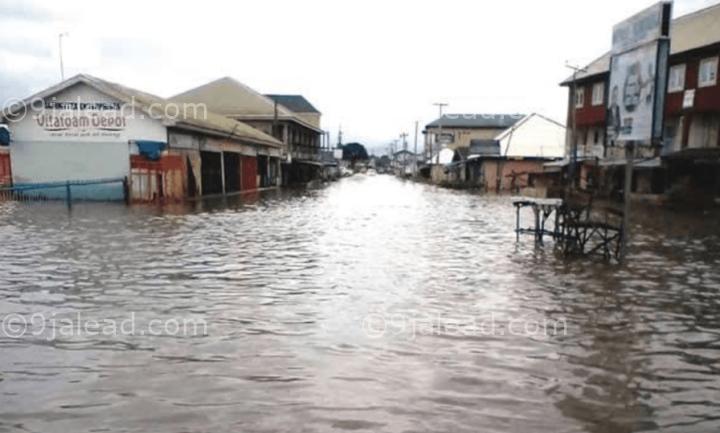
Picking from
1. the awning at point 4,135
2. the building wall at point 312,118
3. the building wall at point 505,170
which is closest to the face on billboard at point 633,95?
the awning at point 4,135

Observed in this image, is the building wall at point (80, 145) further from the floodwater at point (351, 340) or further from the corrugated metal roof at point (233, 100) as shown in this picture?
the corrugated metal roof at point (233, 100)

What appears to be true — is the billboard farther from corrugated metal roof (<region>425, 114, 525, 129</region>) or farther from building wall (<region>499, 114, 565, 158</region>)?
corrugated metal roof (<region>425, 114, 525, 129</region>)

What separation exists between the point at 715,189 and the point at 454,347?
98.8 feet

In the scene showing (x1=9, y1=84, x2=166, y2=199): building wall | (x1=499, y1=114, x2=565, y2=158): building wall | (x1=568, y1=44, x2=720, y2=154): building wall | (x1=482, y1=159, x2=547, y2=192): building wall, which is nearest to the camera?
(x1=9, y1=84, x2=166, y2=199): building wall

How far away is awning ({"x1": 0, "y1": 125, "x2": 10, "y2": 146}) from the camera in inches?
980

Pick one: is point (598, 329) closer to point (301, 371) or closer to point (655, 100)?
point (301, 371)

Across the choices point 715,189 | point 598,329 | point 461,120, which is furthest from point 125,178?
point 461,120

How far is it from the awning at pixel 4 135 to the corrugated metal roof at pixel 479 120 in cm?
7078

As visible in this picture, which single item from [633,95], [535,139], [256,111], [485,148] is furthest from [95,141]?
[535,139]

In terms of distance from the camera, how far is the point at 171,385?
16.3ft

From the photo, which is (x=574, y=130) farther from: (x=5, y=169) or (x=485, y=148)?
(x=5, y=169)

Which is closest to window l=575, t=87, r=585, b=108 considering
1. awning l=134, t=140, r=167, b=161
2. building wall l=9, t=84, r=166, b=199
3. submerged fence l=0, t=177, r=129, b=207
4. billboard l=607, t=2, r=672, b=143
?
building wall l=9, t=84, r=166, b=199

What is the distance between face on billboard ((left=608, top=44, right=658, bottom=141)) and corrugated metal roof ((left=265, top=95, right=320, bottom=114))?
6449 centimetres

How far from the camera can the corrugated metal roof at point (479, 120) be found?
9056 cm
